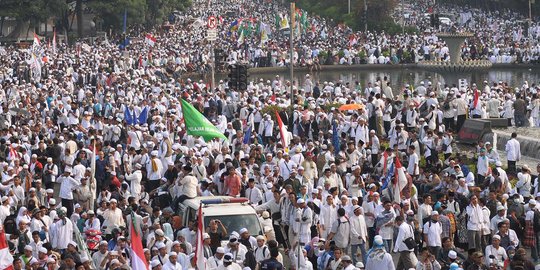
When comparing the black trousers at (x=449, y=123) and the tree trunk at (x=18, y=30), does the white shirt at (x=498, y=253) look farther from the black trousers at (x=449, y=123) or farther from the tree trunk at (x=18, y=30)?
the tree trunk at (x=18, y=30)

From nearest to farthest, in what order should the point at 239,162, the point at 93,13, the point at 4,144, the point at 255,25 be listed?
the point at 239,162 < the point at 4,144 < the point at 255,25 < the point at 93,13

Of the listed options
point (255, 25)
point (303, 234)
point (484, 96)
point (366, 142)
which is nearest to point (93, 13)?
point (255, 25)

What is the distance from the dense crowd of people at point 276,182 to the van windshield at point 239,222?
0.13 metres

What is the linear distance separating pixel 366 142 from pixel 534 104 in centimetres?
701

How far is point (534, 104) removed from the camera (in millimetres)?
33438

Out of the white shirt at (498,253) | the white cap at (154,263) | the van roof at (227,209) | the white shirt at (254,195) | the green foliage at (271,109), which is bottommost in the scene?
the white shirt at (498,253)

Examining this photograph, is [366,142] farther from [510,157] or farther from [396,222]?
[396,222]

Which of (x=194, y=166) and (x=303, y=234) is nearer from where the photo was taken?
(x=303, y=234)

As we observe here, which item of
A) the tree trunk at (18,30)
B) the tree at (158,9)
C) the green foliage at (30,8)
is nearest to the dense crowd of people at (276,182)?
→ the green foliage at (30,8)

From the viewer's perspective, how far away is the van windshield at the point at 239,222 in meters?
19.2

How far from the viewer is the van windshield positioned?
19.2 metres

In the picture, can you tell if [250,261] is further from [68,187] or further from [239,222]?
[68,187]

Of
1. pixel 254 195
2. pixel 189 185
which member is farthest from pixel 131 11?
pixel 189 185

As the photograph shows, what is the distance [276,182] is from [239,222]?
3.88m
